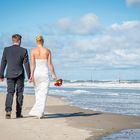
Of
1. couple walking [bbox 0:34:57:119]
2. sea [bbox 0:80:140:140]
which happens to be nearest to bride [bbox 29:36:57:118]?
couple walking [bbox 0:34:57:119]

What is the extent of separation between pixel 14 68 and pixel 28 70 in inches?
13.0

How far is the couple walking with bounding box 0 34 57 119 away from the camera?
8969 millimetres

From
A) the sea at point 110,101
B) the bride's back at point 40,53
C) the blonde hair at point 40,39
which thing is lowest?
the sea at point 110,101

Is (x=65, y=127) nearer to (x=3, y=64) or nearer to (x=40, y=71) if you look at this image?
(x=40, y=71)

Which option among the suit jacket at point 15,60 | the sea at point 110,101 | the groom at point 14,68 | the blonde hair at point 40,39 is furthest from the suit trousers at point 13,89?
the sea at point 110,101

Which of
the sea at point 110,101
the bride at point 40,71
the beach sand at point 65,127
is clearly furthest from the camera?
the bride at point 40,71

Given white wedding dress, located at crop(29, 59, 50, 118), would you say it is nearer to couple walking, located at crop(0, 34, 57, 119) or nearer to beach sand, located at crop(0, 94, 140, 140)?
couple walking, located at crop(0, 34, 57, 119)

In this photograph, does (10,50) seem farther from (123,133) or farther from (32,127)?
(123,133)

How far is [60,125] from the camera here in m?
8.00

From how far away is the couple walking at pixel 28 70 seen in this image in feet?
29.4

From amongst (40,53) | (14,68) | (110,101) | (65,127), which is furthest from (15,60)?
(110,101)

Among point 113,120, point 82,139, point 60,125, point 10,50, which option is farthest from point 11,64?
point 82,139

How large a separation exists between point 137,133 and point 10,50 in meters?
3.64

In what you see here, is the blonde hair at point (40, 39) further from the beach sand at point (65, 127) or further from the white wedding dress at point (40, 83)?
the beach sand at point (65, 127)
